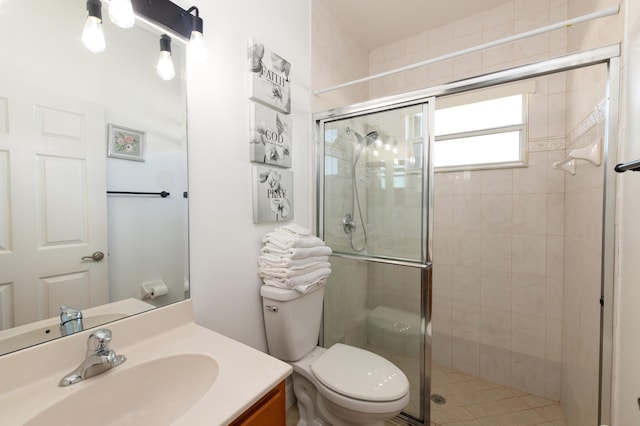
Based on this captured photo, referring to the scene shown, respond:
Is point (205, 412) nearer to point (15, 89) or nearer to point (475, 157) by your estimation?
point (15, 89)

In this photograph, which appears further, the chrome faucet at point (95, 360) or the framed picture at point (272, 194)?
the framed picture at point (272, 194)

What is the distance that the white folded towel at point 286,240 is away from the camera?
4.37 feet

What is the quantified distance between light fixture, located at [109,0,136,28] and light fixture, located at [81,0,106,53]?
4 centimetres

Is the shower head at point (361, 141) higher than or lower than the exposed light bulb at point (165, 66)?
lower

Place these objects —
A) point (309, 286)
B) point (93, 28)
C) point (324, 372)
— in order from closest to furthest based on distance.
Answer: point (93, 28) → point (324, 372) → point (309, 286)

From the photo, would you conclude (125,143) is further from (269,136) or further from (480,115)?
(480,115)

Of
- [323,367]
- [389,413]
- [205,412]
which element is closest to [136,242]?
[205,412]

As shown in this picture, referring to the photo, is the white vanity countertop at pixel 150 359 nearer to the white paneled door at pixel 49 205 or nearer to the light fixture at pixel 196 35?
the white paneled door at pixel 49 205

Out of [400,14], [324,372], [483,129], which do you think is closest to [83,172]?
[324,372]

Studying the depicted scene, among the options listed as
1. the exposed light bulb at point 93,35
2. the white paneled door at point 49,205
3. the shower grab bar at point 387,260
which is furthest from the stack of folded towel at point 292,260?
the exposed light bulb at point 93,35

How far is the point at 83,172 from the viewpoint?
2.66 ft

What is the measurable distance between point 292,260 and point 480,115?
1.91 m

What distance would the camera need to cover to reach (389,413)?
109cm

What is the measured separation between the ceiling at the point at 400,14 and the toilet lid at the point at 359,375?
2.33m
